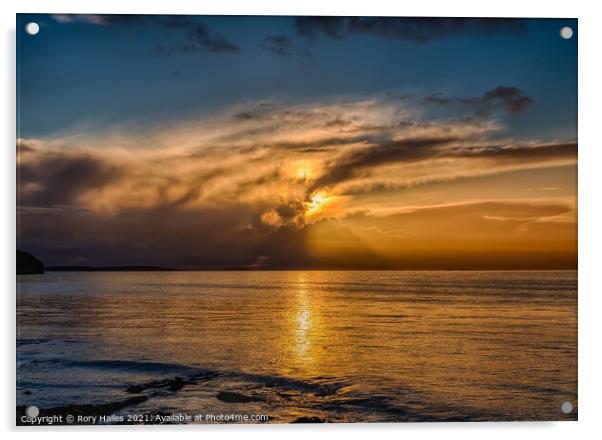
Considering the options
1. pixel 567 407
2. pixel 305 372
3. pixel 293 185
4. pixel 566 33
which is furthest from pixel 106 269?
pixel 566 33

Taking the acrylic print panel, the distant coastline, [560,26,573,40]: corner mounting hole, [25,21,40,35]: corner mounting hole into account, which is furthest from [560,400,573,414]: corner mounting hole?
[25,21,40,35]: corner mounting hole

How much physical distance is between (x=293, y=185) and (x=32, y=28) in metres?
2.60

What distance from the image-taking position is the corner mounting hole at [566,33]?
16.8ft

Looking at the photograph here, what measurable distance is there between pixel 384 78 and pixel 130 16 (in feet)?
7.34

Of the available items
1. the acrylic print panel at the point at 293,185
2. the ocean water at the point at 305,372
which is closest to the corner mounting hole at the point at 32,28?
the acrylic print panel at the point at 293,185

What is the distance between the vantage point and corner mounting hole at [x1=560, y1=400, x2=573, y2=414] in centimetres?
495

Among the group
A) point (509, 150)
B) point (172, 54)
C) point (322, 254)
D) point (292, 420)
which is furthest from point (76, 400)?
point (509, 150)

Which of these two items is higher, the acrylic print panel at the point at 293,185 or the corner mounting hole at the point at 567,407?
the acrylic print panel at the point at 293,185

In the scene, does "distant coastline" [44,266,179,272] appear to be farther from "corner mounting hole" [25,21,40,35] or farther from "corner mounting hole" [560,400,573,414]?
"corner mounting hole" [560,400,573,414]

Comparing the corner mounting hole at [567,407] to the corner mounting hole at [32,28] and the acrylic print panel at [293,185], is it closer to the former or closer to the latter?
the acrylic print panel at [293,185]

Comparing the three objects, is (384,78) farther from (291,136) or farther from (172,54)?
(172,54)
